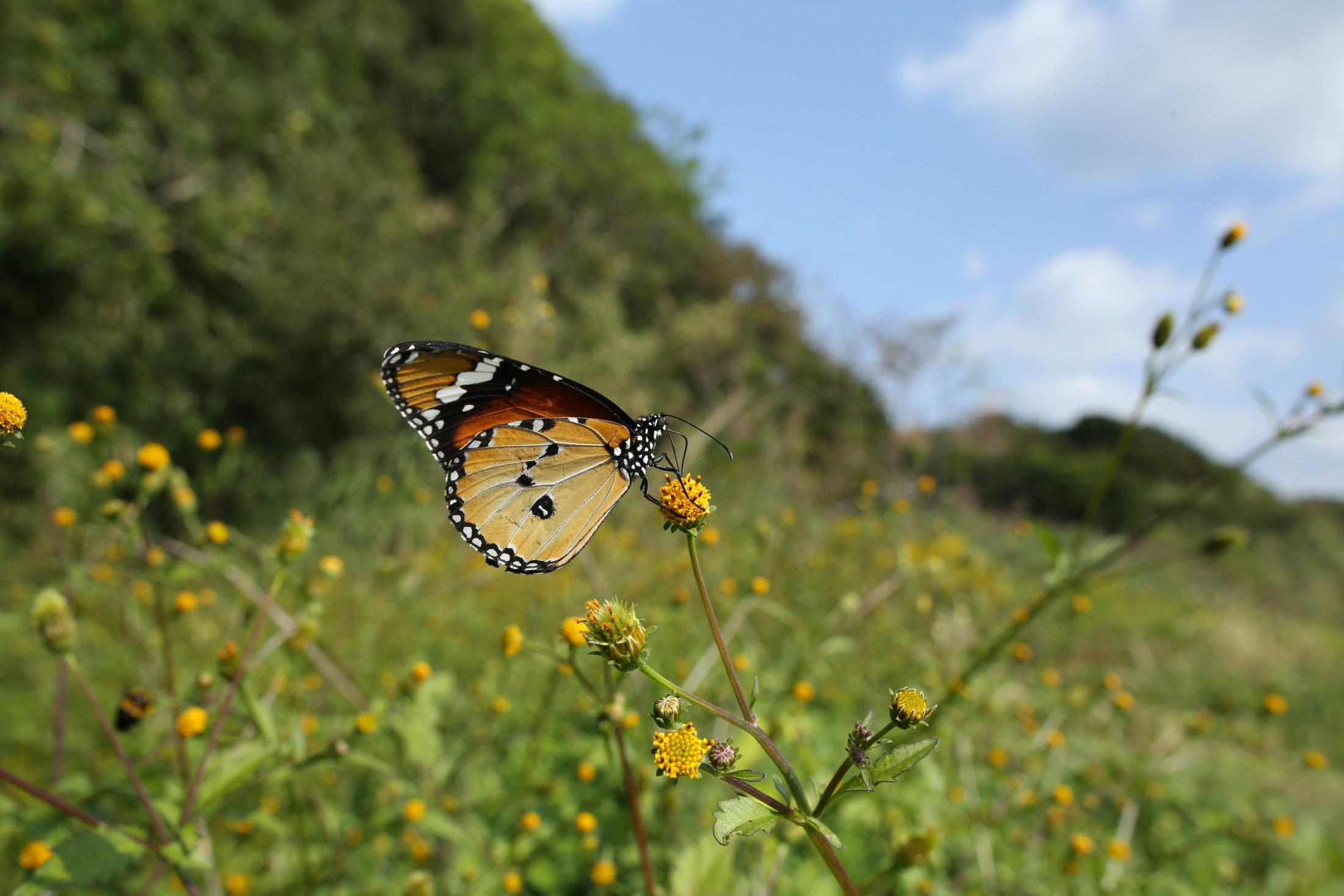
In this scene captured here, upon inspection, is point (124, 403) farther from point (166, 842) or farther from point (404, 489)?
point (166, 842)

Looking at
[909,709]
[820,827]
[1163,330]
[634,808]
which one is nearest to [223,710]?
[634,808]

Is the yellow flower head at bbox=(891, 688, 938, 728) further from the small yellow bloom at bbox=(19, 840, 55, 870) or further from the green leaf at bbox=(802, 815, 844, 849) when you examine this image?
the small yellow bloom at bbox=(19, 840, 55, 870)

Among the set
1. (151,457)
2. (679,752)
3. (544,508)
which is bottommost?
(679,752)

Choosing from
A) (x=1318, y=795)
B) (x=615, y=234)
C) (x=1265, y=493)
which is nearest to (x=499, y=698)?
(x=1318, y=795)

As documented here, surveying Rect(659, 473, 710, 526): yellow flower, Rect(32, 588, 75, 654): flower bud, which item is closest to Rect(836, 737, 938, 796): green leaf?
Rect(659, 473, 710, 526): yellow flower

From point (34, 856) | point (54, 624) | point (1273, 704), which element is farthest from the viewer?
point (1273, 704)

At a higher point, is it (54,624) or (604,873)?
(54,624)

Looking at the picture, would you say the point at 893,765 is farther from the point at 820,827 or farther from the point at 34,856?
the point at 34,856
